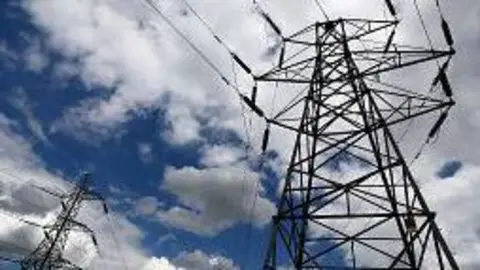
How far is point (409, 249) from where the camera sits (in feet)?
42.0

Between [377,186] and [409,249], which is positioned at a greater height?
[377,186]

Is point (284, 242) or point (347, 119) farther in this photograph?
point (347, 119)

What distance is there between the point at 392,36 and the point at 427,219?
7.09m

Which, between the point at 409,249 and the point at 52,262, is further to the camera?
the point at 52,262

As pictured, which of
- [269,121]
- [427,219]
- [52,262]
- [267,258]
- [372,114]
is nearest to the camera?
[427,219]

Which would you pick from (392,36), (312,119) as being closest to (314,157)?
(312,119)

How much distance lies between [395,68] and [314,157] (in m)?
3.21

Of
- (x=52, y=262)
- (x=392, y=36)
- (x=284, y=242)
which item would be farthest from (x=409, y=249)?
(x=52, y=262)

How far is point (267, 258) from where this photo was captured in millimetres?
13828

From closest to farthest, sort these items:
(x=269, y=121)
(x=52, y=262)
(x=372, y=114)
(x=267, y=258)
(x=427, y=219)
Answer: (x=427, y=219)
(x=267, y=258)
(x=372, y=114)
(x=269, y=121)
(x=52, y=262)

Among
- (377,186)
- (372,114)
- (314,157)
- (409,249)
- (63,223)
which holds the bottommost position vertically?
(409,249)

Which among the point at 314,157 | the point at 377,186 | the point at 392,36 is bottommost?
the point at 377,186

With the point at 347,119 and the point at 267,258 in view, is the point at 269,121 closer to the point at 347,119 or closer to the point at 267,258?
the point at 347,119

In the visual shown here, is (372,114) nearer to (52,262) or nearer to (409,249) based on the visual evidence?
(409,249)
